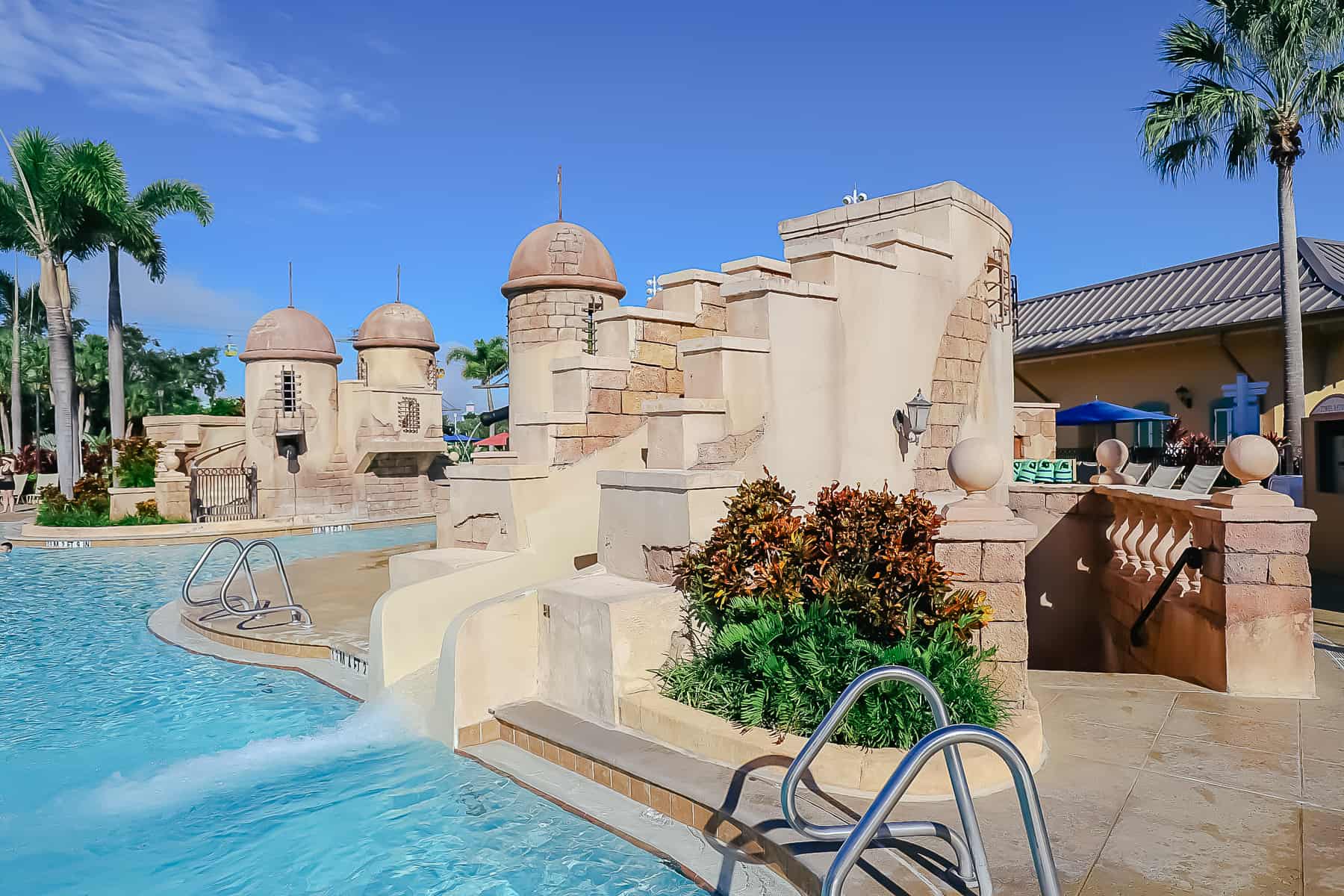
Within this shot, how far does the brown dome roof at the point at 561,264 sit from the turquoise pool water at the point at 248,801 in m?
7.64

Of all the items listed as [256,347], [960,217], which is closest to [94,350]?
[256,347]

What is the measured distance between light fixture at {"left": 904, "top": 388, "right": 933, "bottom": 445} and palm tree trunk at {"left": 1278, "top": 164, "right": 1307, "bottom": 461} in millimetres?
8563

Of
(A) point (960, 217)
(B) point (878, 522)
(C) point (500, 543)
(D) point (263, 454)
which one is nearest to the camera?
(B) point (878, 522)

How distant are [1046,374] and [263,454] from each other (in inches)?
778

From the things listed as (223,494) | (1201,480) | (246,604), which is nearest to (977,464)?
(1201,480)

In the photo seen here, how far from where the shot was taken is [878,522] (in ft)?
16.5

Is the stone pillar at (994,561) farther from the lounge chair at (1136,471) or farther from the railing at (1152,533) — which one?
the lounge chair at (1136,471)

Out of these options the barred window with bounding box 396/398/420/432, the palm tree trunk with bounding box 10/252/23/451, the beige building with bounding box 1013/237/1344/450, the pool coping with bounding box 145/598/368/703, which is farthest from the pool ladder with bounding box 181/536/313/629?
the palm tree trunk with bounding box 10/252/23/451

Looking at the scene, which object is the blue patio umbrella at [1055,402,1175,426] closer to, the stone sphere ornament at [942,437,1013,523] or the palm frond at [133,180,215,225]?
the stone sphere ornament at [942,437,1013,523]

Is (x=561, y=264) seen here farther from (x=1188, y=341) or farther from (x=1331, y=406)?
(x=1188, y=341)

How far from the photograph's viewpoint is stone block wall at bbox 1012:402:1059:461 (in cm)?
1409

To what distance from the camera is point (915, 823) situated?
3.30 metres

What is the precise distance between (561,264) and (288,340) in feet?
31.3

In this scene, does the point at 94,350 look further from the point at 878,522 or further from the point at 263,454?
the point at 878,522
